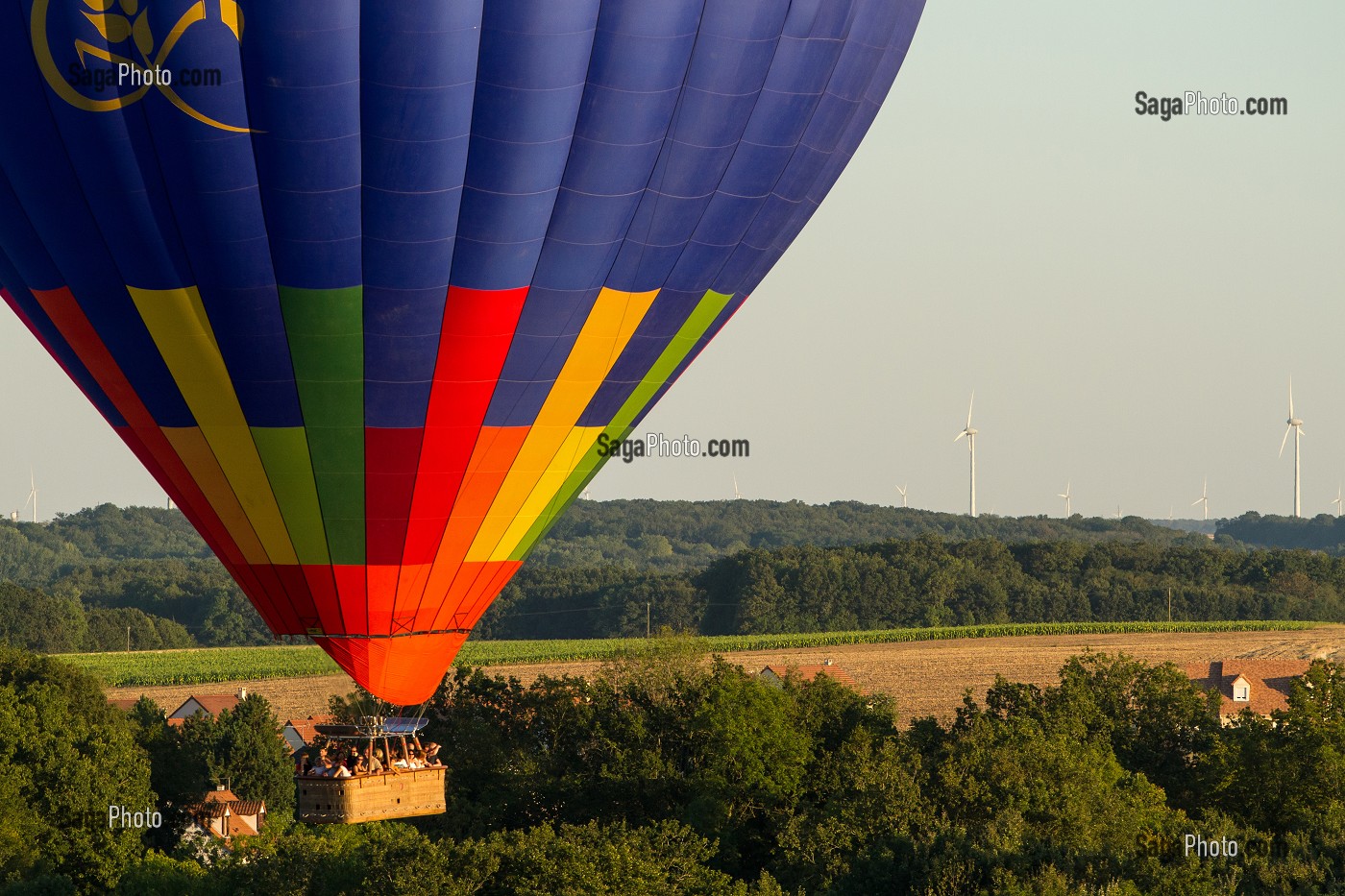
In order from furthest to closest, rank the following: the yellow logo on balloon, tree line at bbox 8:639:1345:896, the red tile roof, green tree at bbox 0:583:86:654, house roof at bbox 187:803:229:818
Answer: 1. green tree at bbox 0:583:86:654
2. the red tile roof
3. house roof at bbox 187:803:229:818
4. tree line at bbox 8:639:1345:896
5. the yellow logo on balloon

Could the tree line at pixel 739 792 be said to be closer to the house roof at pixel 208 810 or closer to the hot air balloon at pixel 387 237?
the house roof at pixel 208 810

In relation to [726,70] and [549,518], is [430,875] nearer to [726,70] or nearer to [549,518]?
[549,518]

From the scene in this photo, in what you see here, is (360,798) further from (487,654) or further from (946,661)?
(487,654)

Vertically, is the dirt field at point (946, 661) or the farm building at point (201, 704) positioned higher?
the dirt field at point (946, 661)

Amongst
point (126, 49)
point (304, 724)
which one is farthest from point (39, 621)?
point (126, 49)

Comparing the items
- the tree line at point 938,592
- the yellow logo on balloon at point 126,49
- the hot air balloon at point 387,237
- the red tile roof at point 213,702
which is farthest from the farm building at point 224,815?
the tree line at point 938,592

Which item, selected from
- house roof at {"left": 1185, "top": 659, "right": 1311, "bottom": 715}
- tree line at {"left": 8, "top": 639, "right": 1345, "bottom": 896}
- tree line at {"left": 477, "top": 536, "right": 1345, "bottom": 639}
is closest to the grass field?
tree line at {"left": 477, "top": 536, "right": 1345, "bottom": 639}

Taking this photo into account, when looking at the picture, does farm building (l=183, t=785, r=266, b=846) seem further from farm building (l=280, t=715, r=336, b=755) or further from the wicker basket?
the wicker basket
